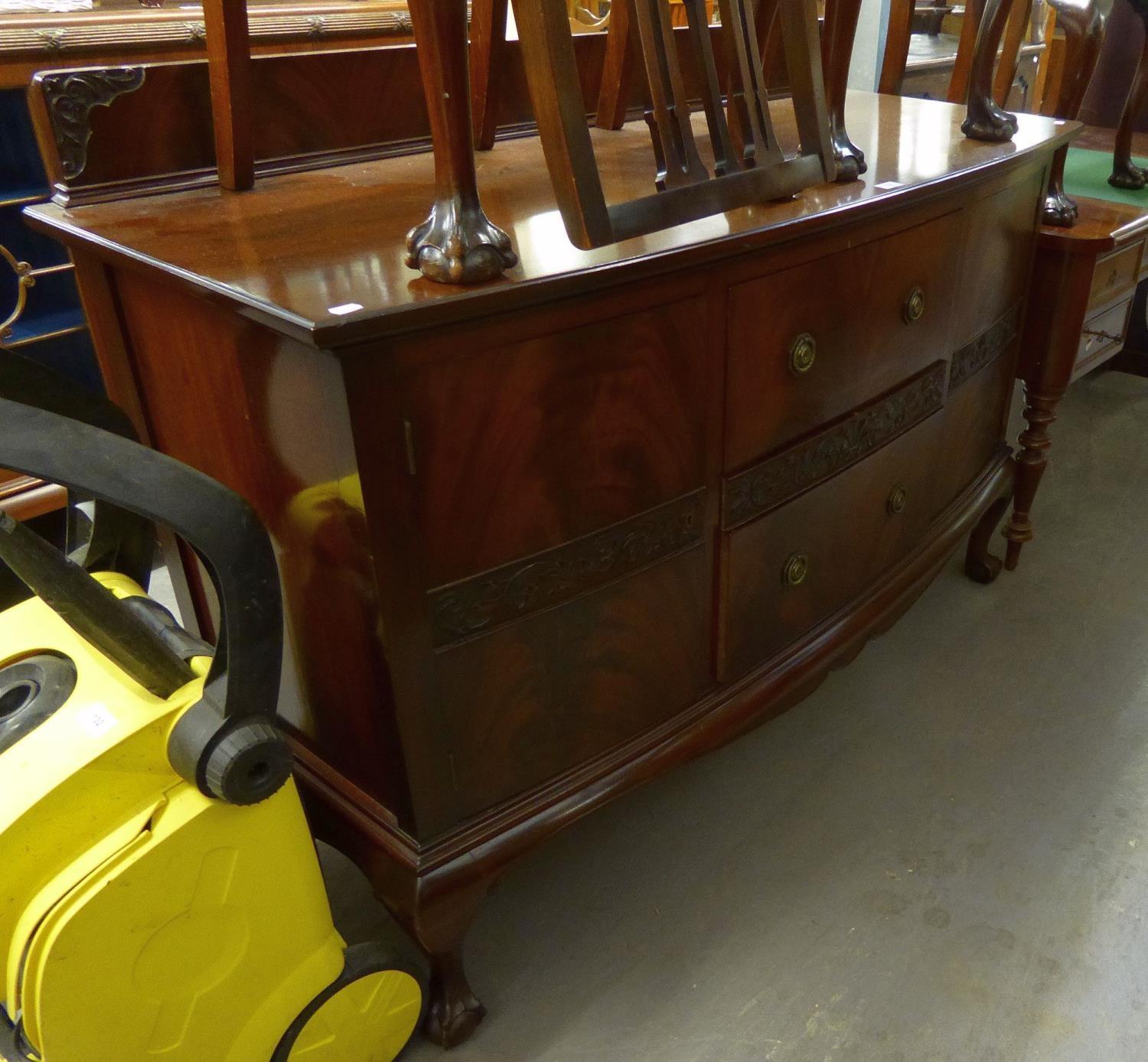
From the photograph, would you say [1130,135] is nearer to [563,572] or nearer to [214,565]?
[563,572]

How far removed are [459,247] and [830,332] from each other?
537 mm

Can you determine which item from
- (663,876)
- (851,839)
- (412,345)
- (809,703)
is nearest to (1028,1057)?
(851,839)

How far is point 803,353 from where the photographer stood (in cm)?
115

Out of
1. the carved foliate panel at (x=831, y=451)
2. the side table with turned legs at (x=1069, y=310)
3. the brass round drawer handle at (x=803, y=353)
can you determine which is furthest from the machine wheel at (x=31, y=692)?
the side table with turned legs at (x=1069, y=310)

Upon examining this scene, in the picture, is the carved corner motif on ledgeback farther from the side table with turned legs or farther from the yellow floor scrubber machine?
the side table with turned legs

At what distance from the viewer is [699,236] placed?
975 millimetres

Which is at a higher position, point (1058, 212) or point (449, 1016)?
point (1058, 212)

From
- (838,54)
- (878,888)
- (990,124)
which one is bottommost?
(878,888)

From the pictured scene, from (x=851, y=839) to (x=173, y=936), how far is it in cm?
93

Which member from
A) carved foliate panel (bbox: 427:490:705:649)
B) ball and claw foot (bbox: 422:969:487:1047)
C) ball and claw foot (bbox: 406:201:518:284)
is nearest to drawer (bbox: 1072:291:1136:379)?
carved foliate panel (bbox: 427:490:705:649)

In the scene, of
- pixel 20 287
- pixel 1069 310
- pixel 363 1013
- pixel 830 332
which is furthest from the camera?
pixel 20 287

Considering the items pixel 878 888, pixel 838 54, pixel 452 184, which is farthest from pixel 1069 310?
pixel 452 184

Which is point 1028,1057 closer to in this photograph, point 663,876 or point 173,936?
point 663,876

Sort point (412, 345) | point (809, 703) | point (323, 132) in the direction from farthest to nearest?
1. point (809, 703)
2. point (323, 132)
3. point (412, 345)
